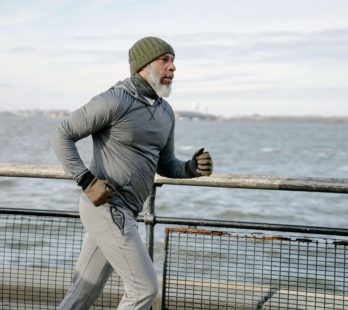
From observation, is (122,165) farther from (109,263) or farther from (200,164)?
(109,263)

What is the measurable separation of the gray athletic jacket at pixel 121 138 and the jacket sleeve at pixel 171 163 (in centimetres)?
17

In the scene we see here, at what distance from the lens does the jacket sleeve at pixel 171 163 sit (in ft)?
14.2

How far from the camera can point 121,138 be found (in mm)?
3949

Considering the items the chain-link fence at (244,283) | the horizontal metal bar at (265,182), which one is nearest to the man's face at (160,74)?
the horizontal metal bar at (265,182)

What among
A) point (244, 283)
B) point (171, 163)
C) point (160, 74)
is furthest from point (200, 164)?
point (244, 283)

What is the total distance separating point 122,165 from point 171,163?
0.46 metres

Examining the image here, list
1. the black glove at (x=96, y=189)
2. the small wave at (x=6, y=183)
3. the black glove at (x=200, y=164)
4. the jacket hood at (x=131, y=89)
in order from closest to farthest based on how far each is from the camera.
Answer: the black glove at (x=96, y=189)
the jacket hood at (x=131, y=89)
the black glove at (x=200, y=164)
the small wave at (x=6, y=183)

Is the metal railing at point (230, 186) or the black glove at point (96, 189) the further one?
the metal railing at point (230, 186)

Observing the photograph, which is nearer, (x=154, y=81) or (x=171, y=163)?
(x=154, y=81)

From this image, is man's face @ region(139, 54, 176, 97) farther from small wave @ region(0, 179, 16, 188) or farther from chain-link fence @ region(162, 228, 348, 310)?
small wave @ region(0, 179, 16, 188)

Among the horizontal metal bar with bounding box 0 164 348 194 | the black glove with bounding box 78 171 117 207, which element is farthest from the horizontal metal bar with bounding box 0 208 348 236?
the black glove with bounding box 78 171 117 207

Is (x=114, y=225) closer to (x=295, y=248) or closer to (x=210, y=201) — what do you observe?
(x=295, y=248)

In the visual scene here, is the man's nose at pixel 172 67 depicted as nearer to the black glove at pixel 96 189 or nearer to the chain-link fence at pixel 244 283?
the black glove at pixel 96 189


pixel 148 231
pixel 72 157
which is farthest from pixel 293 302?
pixel 72 157
